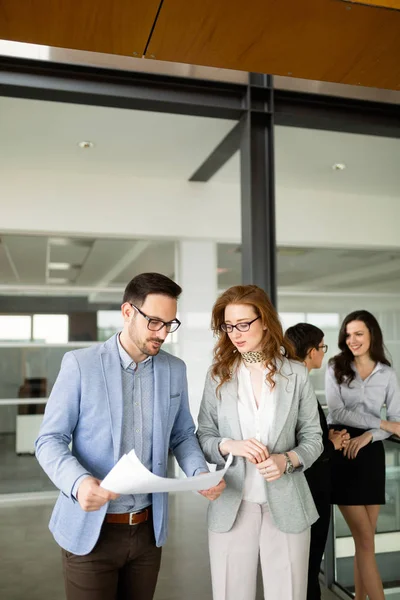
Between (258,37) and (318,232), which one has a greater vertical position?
(318,232)

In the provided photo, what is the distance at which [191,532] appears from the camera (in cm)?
520

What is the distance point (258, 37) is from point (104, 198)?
5976mm

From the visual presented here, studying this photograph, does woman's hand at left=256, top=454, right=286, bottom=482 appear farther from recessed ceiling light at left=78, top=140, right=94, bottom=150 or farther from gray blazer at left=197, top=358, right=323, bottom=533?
recessed ceiling light at left=78, top=140, right=94, bottom=150

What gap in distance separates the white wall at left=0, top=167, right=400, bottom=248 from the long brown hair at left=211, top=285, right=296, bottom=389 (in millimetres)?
4696

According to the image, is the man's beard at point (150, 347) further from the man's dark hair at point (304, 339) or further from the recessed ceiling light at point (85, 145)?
the recessed ceiling light at point (85, 145)

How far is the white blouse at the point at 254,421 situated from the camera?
6.76 feet

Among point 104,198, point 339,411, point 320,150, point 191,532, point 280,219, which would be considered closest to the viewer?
point 339,411

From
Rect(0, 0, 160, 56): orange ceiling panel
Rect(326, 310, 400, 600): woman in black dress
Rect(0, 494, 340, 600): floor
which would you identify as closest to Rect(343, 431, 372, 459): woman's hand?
Rect(326, 310, 400, 600): woman in black dress

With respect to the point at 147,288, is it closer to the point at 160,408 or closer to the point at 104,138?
the point at 160,408

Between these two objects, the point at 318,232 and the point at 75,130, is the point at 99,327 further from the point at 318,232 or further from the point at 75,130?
the point at 318,232

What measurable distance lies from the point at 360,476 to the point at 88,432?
191 centimetres

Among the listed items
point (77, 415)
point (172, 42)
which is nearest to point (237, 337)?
point (77, 415)

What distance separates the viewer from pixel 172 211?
6.93 m

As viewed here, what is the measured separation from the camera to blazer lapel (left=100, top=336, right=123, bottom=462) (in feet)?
5.77
